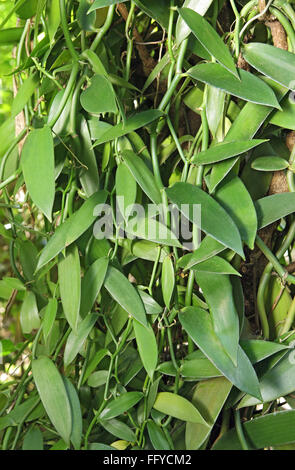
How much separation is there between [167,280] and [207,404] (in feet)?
0.47

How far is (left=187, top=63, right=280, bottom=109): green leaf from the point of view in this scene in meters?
0.41

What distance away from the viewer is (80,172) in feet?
1.61

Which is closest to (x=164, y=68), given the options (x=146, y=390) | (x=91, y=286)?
(x=91, y=286)

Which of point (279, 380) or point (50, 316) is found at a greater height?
point (50, 316)

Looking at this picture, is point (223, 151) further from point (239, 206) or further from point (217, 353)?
point (217, 353)

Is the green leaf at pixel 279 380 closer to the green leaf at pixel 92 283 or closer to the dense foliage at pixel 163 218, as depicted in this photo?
the dense foliage at pixel 163 218

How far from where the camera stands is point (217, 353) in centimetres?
43

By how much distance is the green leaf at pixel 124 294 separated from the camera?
456mm

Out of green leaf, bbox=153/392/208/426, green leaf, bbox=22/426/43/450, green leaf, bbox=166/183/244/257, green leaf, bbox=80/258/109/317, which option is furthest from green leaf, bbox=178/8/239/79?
green leaf, bbox=22/426/43/450

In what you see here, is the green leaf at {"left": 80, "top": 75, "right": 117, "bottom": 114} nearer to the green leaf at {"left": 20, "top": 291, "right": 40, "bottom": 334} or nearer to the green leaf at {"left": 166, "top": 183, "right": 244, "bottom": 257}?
the green leaf at {"left": 166, "top": 183, "right": 244, "bottom": 257}

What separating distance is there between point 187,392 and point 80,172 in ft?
0.87

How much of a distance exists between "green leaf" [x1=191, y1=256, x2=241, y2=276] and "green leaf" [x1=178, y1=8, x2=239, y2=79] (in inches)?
6.5

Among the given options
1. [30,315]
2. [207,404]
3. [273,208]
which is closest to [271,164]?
[273,208]

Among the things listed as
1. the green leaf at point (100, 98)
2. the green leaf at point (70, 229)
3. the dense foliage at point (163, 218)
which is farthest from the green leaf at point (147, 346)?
the green leaf at point (100, 98)
